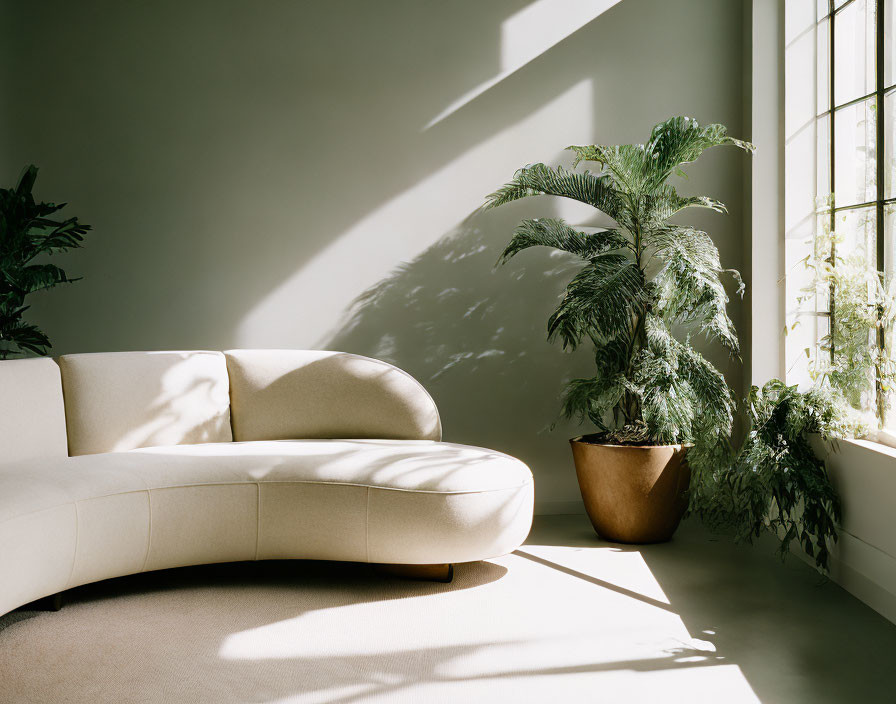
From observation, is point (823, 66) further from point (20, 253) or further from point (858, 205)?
point (20, 253)

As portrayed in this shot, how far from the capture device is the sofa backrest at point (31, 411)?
2.75 meters

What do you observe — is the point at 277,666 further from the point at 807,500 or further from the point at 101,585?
the point at 807,500

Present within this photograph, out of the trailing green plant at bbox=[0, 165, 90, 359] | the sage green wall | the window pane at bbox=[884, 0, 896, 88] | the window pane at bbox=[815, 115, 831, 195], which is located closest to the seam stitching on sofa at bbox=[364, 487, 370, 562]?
the sage green wall

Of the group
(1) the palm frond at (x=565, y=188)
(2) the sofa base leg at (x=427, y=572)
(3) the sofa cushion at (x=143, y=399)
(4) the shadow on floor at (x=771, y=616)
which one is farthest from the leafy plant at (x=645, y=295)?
(3) the sofa cushion at (x=143, y=399)

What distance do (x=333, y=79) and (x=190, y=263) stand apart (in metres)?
1.22

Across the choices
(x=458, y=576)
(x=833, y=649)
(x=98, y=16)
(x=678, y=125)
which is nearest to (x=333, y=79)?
(x=98, y=16)

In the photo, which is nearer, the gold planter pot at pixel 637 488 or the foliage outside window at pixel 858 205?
the foliage outside window at pixel 858 205

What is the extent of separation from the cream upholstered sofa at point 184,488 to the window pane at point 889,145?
181cm

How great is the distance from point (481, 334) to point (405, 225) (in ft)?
2.33

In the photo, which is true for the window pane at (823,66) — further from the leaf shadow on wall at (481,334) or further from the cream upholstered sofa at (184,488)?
the cream upholstered sofa at (184,488)

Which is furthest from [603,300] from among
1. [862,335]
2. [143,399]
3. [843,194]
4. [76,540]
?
[76,540]

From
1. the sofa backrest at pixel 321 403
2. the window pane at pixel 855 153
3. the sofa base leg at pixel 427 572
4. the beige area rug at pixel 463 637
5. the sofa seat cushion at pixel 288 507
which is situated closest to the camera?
the beige area rug at pixel 463 637

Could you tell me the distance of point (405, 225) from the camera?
3.84m

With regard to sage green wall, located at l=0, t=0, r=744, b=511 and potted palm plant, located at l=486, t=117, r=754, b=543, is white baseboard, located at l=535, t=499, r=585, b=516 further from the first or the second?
potted palm plant, located at l=486, t=117, r=754, b=543
